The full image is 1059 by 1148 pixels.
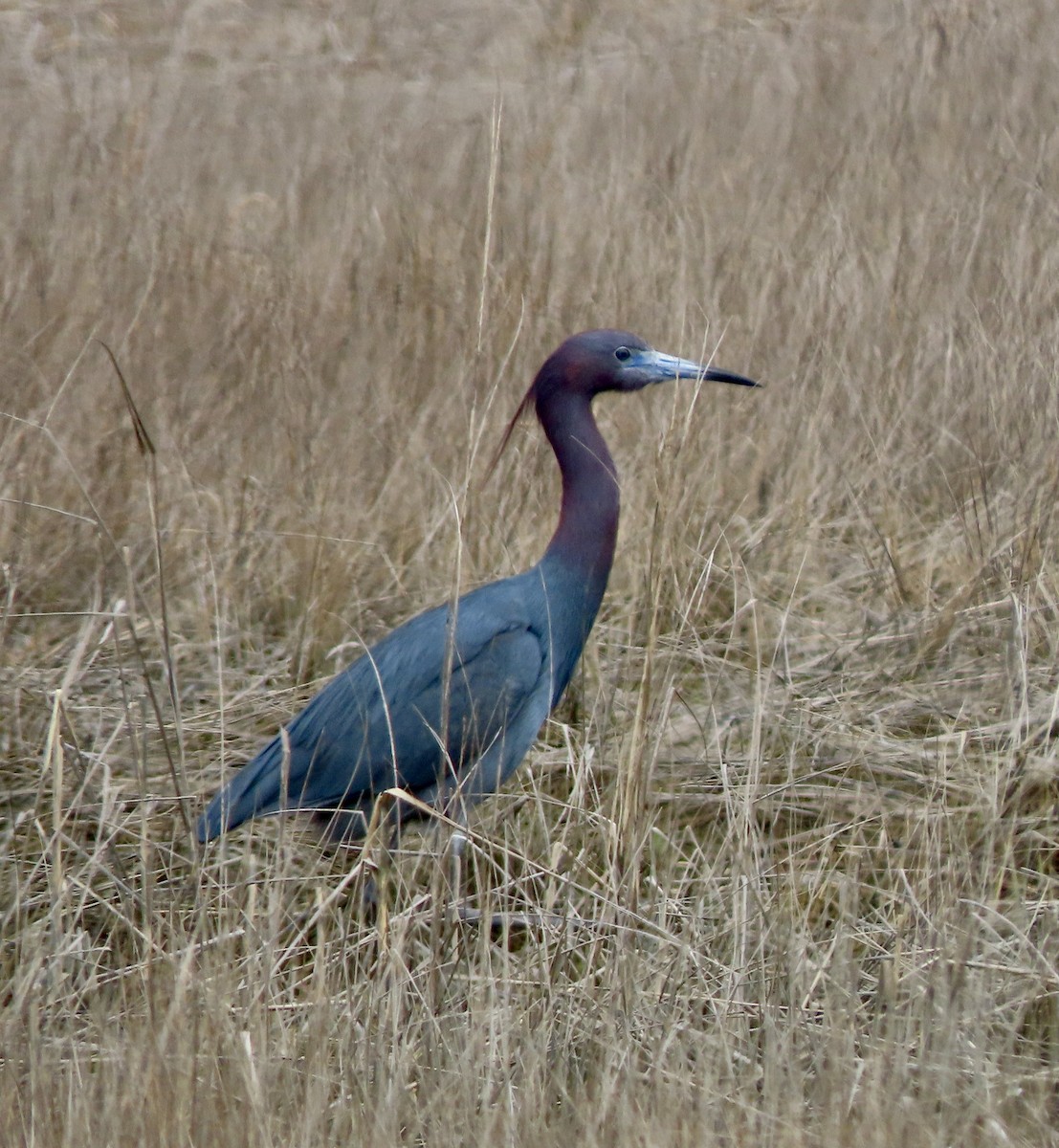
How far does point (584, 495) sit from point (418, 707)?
0.44 meters

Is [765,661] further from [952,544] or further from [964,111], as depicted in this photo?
[964,111]

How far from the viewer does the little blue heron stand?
2463mm

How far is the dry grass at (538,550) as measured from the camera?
5.89 feet

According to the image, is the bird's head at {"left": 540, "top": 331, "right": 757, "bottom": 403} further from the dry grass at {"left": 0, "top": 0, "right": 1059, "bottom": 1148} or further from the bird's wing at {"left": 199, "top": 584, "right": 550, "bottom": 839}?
the bird's wing at {"left": 199, "top": 584, "right": 550, "bottom": 839}

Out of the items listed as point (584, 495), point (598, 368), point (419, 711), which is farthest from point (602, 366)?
point (419, 711)

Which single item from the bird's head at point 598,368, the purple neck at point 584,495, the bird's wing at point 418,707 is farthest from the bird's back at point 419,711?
the bird's head at point 598,368

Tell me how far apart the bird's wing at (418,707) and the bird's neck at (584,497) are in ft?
0.49

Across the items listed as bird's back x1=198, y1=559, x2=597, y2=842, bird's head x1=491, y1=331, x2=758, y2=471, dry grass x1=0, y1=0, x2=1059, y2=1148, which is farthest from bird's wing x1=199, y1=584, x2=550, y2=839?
bird's head x1=491, y1=331, x2=758, y2=471

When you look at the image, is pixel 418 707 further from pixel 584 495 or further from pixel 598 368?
pixel 598 368

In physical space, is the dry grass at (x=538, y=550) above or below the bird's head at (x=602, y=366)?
below

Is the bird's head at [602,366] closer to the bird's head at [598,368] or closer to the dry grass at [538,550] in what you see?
the bird's head at [598,368]

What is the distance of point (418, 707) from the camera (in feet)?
8.36

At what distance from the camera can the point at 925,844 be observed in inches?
81.2

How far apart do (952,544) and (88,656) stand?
1.63m
